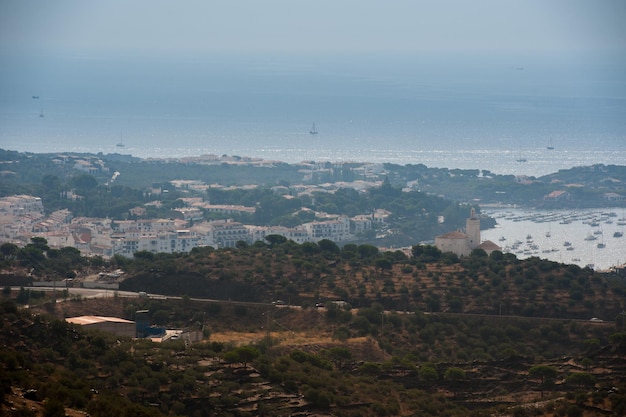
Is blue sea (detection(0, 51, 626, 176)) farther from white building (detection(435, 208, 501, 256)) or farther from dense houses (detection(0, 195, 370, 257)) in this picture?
white building (detection(435, 208, 501, 256))

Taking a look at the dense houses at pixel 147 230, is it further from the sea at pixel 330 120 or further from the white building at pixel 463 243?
the white building at pixel 463 243

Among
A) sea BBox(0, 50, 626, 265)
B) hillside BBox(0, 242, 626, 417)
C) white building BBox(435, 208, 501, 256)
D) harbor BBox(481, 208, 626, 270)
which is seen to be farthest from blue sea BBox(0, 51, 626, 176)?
hillside BBox(0, 242, 626, 417)

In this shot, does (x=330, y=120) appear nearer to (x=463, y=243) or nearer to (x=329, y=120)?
(x=329, y=120)

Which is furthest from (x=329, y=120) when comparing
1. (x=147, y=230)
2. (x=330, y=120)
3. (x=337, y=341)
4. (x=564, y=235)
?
(x=337, y=341)

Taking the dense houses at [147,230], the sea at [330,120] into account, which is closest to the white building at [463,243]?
the sea at [330,120]

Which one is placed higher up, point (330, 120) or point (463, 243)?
Result: point (330, 120)

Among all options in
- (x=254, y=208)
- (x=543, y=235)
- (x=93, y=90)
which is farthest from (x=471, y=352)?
(x=93, y=90)
